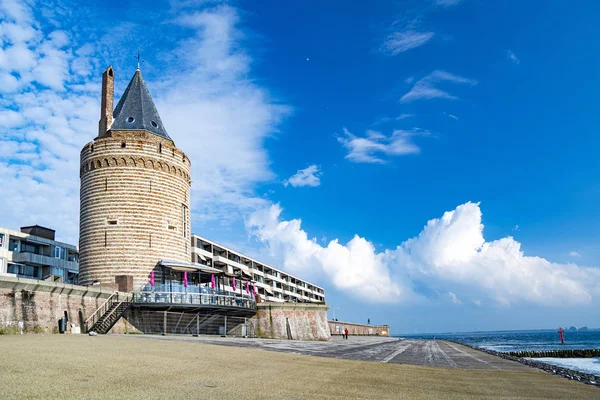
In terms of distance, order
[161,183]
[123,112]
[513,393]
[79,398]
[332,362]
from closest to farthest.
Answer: [79,398]
[513,393]
[332,362]
[161,183]
[123,112]

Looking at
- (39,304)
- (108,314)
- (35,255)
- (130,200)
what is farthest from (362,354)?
(35,255)

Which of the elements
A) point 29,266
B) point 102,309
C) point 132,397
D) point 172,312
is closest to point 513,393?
point 132,397

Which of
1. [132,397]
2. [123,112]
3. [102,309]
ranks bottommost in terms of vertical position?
[132,397]

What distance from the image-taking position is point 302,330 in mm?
49281

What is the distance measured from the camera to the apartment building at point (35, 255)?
51.7 meters

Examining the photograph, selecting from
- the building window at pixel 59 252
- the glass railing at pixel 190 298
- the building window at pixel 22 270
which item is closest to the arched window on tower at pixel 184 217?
the glass railing at pixel 190 298

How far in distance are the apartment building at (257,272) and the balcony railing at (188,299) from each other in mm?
13172

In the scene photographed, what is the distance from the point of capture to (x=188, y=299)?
40.8m

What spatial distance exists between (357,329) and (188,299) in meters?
75.1

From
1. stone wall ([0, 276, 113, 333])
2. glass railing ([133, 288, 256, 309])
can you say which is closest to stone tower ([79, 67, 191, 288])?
glass railing ([133, 288, 256, 309])

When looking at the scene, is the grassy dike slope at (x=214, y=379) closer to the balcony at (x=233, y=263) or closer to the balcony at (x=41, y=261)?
the balcony at (x=41, y=261)

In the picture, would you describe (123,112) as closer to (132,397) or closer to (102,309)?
(102,309)

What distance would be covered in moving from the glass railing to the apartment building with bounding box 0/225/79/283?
47.3ft

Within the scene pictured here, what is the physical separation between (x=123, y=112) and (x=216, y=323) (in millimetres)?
21029
